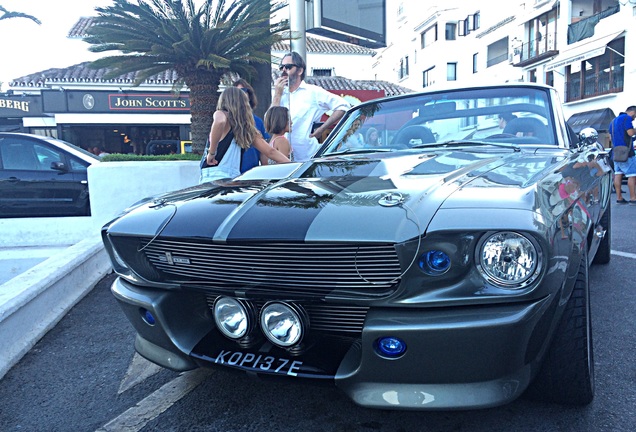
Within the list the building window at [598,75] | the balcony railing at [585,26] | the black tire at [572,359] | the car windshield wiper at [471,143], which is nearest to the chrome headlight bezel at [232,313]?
the black tire at [572,359]

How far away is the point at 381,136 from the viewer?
10.2 ft

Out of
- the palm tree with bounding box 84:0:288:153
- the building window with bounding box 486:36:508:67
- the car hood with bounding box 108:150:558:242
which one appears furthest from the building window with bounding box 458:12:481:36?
the car hood with bounding box 108:150:558:242

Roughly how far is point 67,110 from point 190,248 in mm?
20410

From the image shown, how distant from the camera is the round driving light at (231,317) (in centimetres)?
178

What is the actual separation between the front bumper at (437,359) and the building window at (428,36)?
1639 inches

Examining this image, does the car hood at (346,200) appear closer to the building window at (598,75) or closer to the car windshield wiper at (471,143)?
the car windshield wiper at (471,143)

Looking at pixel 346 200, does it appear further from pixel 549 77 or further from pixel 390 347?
pixel 549 77

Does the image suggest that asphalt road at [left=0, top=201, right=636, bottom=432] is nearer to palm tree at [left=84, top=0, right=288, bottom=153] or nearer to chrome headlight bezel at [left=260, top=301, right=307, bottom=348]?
chrome headlight bezel at [left=260, top=301, right=307, bottom=348]

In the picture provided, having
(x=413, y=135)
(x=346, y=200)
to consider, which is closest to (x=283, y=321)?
(x=346, y=200)

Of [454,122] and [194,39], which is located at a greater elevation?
[194,39]

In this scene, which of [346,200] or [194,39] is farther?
[194,39]

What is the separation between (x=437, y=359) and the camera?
4.94ft

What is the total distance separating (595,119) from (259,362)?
2630cm

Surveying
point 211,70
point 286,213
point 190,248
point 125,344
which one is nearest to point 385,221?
point 286,213
